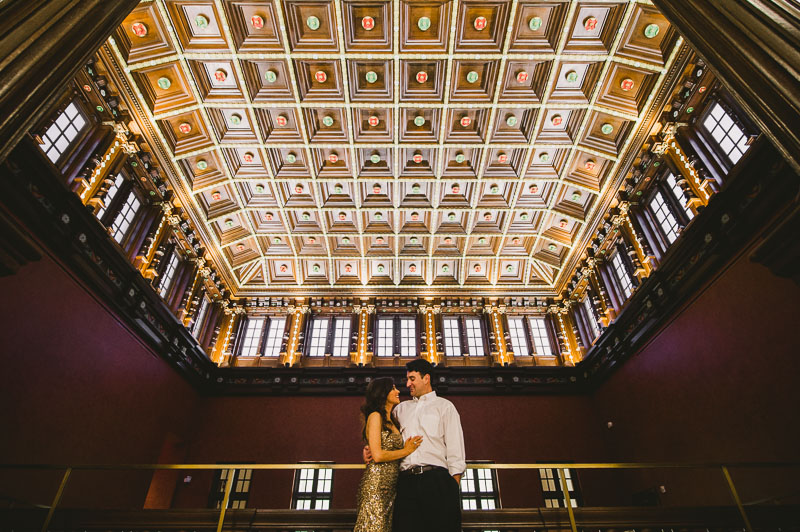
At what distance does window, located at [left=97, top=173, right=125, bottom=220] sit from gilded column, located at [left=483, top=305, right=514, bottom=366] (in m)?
11.4

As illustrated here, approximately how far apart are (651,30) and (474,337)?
981cm

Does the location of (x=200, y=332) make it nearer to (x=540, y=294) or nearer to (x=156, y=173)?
(x=156, y=173)

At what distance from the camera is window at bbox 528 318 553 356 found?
46.9ft

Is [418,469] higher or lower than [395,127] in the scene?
lower

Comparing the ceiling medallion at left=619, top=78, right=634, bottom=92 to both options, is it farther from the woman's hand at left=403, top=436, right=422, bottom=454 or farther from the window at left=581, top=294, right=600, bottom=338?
the woman's hand at left=403, top=436, right=422, bottom=454

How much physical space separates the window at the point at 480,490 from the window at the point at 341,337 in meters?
5.39

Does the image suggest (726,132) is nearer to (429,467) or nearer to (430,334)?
(429,467)

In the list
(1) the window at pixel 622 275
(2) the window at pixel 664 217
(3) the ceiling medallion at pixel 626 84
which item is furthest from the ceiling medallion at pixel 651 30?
(1) the window at pixel 622 275

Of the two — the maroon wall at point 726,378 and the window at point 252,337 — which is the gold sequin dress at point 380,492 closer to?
the maroon wall at point 726,378

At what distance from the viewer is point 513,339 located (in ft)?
47.8

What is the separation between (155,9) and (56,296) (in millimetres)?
5883

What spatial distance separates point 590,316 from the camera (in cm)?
1352

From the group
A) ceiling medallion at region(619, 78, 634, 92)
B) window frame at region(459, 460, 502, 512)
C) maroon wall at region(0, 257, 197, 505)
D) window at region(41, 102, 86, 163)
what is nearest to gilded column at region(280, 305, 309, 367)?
maroon wall at region(0, 257, 197, 505)

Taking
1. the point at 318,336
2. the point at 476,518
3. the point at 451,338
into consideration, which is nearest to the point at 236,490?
the point at 318,336
